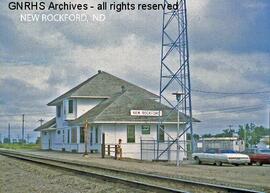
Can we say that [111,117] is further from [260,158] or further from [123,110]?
[260,158]

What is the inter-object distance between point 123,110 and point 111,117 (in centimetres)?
236

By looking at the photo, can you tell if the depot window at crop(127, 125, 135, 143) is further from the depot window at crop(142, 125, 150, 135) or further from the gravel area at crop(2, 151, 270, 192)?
the gravel area at crop(2, 151, 270, 192)

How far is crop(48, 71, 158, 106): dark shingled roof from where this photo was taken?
198 feet

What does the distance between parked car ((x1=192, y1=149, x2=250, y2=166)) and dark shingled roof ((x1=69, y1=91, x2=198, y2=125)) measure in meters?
12.1

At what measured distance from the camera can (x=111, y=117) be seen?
50.9 metres

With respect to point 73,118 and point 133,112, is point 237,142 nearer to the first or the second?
point 133,112

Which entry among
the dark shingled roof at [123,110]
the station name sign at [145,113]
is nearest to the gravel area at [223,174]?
the dark shingled roof at [123,110]

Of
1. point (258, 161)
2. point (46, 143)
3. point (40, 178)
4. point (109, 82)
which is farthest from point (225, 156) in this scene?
point (46, 143)

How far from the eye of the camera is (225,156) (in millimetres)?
35031

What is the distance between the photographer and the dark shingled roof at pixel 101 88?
60491 millimetres

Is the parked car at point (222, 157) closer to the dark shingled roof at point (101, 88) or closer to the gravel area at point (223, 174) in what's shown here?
the gravel area at point (223, 174)

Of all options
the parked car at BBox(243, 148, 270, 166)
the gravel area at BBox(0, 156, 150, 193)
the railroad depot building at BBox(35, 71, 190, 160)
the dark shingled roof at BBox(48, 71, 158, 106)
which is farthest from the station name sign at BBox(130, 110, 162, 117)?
the gravel area at BBox(0, 156, 150, 193)

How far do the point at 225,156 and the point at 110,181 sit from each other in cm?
1666

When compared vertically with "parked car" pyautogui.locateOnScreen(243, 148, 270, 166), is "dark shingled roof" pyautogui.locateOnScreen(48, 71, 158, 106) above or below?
above
